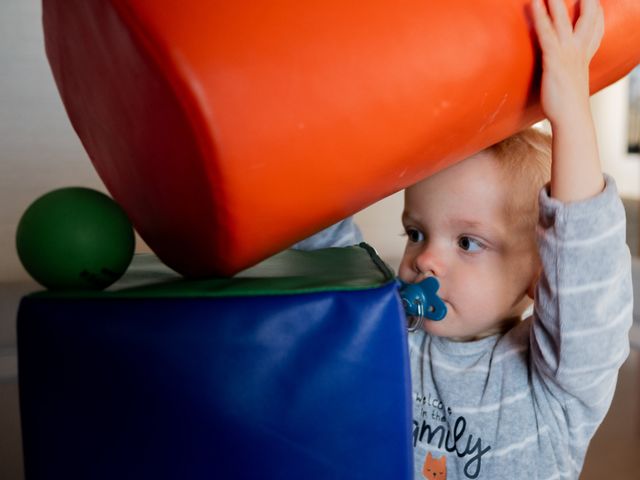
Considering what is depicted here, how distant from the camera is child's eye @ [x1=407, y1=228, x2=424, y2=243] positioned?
33.3 inches

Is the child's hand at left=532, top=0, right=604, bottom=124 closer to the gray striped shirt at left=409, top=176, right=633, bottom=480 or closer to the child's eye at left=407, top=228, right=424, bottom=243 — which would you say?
the gray striped shirt at left=409, top=176, right=633, bottom=480

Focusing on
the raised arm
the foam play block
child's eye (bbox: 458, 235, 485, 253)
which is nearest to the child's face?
child's eye (bbox: 458, 235, 485, 253)

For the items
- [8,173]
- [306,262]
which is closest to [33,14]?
[8,173]

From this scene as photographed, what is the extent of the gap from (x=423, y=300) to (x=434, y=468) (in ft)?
0.73

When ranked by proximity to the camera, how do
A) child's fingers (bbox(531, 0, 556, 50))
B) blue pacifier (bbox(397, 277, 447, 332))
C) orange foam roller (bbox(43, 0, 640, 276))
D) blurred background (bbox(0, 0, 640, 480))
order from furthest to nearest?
blurred background (bbox(0, 0, 640, 480))
blue pacifier (bbox(397, 277, 447, 332))
child's fingers (bbox(531, 0, 556, 50))
orange foam roller (bbox(43, 0, 640, 276))

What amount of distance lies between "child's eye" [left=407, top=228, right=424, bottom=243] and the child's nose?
4 centimetres

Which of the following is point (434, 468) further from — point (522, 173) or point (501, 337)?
point (522, 173)

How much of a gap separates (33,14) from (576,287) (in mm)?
1047

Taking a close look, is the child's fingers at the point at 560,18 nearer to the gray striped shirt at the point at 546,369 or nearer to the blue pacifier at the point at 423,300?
the gray striped shirt at the point at 546,369

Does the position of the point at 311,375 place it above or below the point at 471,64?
below

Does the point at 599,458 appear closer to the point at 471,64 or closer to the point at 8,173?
the point at 471,64

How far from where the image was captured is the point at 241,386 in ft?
1.67

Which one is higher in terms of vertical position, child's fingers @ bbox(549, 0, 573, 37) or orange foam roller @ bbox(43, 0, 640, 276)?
child's fingers @ bbox(549, 0, 573, 37)

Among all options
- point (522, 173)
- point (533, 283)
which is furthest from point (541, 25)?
point (533, 283)
